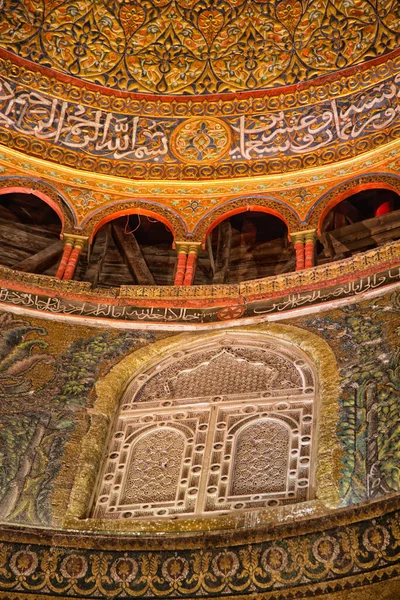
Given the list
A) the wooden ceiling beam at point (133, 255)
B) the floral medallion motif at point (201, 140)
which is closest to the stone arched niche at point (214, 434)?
the wooden ceiling beam at point (133, 255)

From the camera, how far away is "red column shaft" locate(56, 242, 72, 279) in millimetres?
12516

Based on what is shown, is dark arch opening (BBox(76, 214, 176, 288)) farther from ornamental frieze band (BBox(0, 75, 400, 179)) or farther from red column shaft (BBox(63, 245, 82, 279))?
ornamental frieze band (BBox(0, 75, 400, 179))

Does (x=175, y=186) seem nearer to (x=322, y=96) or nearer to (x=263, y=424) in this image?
(x=322, y=96)

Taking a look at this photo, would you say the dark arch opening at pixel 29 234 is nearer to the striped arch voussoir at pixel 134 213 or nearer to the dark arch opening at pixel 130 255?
the dark arch opening at pixel 130 255

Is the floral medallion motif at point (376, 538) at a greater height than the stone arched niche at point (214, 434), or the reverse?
the stone arched niche at point (214, 434)

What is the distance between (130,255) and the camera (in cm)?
1386

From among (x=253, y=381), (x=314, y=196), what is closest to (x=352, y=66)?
(x=314, y=196)

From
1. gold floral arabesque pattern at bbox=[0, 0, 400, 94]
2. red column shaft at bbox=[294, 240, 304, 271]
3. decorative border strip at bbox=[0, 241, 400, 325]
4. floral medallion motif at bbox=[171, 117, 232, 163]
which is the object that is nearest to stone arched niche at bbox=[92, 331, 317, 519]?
decorative border strip at bbox=[0, 241, 400, 325]

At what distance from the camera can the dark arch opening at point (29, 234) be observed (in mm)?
13688

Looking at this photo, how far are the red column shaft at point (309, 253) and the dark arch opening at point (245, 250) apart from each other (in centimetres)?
90

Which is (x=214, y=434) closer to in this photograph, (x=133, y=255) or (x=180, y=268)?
(x=180, y=268)

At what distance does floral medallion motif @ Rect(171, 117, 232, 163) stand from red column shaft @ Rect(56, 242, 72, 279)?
6.27 ft

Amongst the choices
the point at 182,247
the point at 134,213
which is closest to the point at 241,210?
the point at 182,247

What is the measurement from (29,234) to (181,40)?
118 inches
